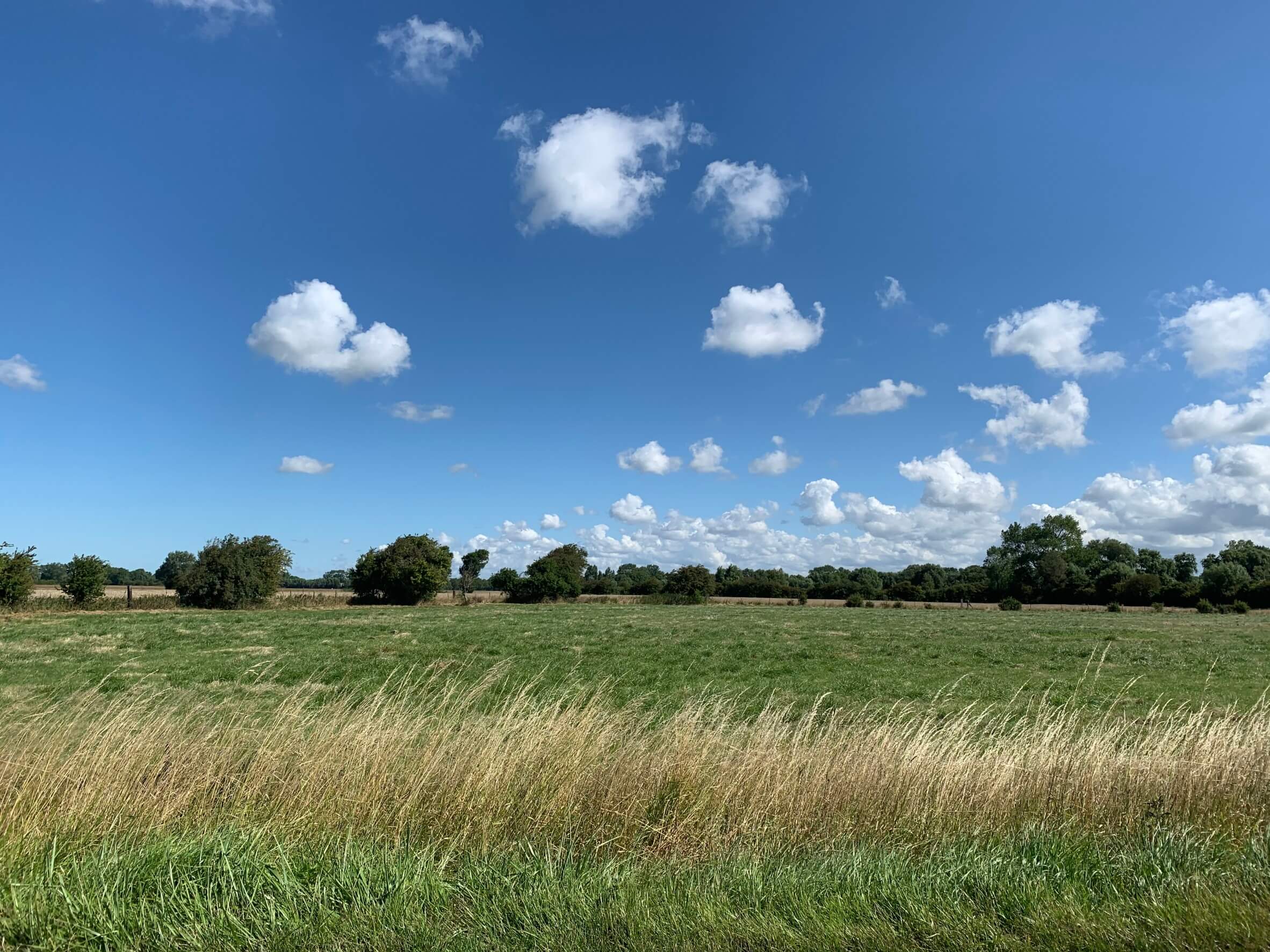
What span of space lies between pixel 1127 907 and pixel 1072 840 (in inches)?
75.7

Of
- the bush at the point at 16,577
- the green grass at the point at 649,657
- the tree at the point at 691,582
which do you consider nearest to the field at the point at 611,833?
the green grass at the point at 649,657

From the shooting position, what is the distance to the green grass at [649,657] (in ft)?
55.9

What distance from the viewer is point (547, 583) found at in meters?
82.6

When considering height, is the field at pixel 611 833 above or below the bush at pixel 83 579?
below

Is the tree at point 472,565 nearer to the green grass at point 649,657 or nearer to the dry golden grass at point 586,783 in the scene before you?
the green grass at point 649,657

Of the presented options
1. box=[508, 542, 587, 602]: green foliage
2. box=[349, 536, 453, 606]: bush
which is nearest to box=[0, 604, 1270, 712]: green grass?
box=[349, 536, 453, 606]: bush

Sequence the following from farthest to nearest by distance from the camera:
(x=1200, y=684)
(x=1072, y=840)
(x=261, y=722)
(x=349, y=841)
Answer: (x=1200, y=684), (x=261, y=722), (x=1072, y=840), (x=349, y=841)

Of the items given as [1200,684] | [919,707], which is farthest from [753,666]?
[1200,684]

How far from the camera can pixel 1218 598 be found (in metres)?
83.2

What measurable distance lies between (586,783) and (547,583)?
7772cm

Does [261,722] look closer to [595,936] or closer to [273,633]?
[595,936]

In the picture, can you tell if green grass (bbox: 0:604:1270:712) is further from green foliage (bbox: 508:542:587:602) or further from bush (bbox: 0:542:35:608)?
green foliage (bbox: 508:542:587:602)

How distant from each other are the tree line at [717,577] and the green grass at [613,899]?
157ft

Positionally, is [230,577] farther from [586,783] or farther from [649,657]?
[586,783]
